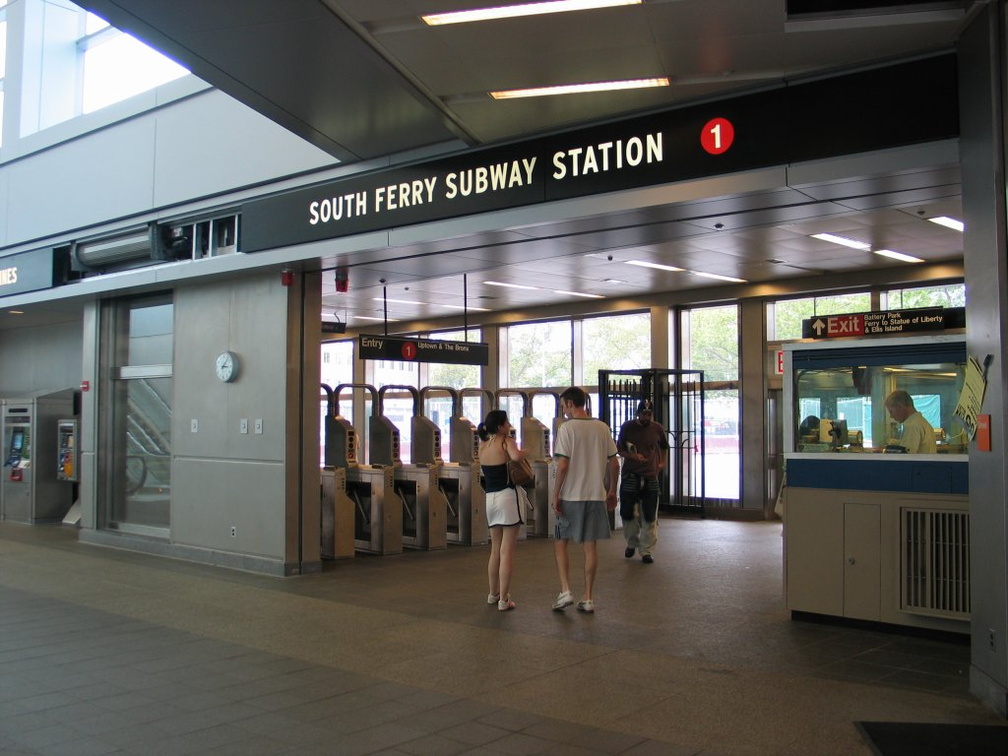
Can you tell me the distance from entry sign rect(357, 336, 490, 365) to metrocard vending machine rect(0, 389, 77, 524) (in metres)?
6.48

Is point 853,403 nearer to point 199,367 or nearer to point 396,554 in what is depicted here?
point 396,554

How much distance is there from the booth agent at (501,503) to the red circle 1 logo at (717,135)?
283 cm

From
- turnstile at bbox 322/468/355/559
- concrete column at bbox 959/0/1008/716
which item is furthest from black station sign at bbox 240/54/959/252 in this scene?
turnstile at bbox 322/468/355/559

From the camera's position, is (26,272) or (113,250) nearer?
(113,250)

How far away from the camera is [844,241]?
1092 cm

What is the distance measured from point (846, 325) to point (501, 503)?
10.4 ft

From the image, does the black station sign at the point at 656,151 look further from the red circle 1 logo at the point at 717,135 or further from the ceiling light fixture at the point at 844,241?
the ceiling light fixture at the point at 844,241

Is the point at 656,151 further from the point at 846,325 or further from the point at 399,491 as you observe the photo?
the point at 399,491

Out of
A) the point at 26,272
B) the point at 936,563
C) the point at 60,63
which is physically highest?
the point at 60,63

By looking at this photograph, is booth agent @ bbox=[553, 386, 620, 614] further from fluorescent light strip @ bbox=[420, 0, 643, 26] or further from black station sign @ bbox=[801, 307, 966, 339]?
fluorescent light strip @ bbox=[420, 0, 643, 26]

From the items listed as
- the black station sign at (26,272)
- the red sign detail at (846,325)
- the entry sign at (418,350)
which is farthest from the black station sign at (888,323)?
the black station sign at (26,272)

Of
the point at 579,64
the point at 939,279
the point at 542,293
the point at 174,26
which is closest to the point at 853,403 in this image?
the point at 579,64

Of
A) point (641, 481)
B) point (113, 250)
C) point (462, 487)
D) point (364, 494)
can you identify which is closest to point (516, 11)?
point (641, 481)

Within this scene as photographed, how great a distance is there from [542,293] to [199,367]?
20.9ft
